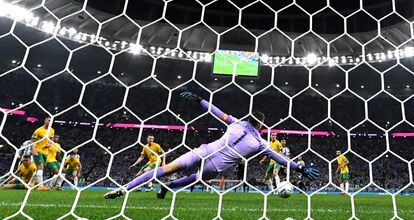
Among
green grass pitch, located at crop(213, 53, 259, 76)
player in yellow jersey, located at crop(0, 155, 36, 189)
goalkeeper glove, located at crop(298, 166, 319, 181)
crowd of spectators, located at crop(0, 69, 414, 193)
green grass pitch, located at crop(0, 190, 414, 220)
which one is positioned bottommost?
crowd of spectators, located at crop(0, 69, 414, 193)

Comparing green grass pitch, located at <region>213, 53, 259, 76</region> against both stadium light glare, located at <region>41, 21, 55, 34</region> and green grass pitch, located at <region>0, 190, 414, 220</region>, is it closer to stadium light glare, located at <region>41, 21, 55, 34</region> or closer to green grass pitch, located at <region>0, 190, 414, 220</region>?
green grass pitch, located at <region>0, 190, 414, 220</region>

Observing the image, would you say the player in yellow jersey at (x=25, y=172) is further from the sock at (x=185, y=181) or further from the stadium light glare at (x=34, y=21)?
the stadium light glare at (x=34, y=21)

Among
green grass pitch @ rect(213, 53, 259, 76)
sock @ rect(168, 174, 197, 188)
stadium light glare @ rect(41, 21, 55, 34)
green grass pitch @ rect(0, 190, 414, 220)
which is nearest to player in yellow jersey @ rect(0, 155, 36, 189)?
green grass pitch @ rect(0, 190, 414, 220)

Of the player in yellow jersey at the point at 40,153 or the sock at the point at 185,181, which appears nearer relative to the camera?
the sock at the point at 185,181

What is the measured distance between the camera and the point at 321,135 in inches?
594

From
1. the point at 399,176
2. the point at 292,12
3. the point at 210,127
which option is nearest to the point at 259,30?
the point at 292,12

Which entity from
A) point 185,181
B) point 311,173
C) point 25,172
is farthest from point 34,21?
point 311,173

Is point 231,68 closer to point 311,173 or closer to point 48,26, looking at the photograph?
point 311,173

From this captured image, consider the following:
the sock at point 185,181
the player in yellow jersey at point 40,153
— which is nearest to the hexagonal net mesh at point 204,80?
the player in yellow jersey at point 40,153

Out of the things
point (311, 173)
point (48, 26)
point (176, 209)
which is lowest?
point (48, 26)

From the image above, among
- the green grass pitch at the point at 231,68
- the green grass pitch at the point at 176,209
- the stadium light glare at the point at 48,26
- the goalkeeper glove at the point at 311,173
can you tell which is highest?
the goalkeeper glove at the point at 311,173

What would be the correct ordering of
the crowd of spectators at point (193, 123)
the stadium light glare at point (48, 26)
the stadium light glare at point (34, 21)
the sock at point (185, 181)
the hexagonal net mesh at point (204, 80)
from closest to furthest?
the sock at point (185, 181)
the stadium light glare at point (34, 21)
the hexagonal net mesh at point (204, 80)
the stadium light glare at point (48, 26)
the crowd of spectators at point (193, 123)

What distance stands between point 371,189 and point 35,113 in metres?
13.9

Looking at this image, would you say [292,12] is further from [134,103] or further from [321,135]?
[134,103]
